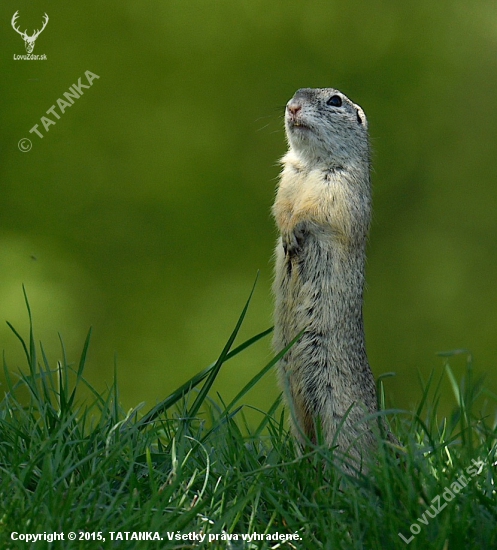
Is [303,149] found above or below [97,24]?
below

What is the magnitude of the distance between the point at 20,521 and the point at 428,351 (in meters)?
5.41

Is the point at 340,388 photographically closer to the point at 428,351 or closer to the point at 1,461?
the point at 1,461

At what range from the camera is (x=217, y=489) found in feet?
9.48

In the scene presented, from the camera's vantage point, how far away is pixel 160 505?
101 inches

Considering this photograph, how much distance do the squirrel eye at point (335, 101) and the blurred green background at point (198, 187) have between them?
266 centimetres

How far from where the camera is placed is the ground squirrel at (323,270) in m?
3.93

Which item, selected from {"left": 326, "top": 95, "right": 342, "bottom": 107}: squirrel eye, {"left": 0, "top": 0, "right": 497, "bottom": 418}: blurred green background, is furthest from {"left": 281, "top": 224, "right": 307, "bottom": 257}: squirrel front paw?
{"left": 0, "top": 0, "right": 497, "bottom": 418}: blurred green background

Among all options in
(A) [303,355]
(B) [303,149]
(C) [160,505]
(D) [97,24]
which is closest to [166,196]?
(D) [97,24]

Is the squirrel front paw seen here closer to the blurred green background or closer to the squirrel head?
the squirrel head

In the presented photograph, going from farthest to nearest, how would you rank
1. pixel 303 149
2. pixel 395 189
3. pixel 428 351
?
pixel 395 189 → pixel 428 351 → pixel 303 149

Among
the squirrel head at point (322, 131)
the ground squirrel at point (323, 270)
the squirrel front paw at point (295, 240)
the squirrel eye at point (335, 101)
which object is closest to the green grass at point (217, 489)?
the ground squirrel at point (323, 270)

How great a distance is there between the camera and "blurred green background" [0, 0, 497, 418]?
738 centimetres

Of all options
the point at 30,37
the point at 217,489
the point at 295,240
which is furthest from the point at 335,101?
the point at 30,37

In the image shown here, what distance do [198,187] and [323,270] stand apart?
12.1ft
